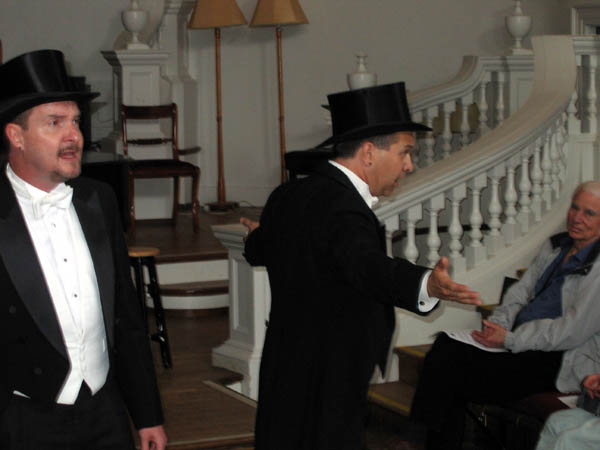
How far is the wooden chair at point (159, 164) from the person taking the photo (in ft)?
26.2

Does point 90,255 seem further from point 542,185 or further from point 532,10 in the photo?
point 532,10

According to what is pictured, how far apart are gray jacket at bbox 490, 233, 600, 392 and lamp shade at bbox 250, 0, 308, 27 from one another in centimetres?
489

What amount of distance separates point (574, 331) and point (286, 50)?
576 cm

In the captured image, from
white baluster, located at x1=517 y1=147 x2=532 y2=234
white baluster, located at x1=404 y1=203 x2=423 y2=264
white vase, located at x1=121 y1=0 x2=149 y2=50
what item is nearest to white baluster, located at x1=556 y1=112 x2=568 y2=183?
white baluster, located at x1=517 y1=147 x2=532 y2=234

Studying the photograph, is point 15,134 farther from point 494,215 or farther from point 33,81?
point 494,215

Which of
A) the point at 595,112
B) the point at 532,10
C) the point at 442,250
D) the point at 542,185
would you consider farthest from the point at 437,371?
the point at 532,10

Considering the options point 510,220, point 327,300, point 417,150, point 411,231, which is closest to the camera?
point 327,300

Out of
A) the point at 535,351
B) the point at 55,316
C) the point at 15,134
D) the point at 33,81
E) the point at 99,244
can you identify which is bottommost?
the point at 535,351

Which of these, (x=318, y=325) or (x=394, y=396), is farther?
(x=394, y=396)

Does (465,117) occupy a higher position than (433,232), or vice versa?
(465,117)

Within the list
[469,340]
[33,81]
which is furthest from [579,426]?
[33,81]

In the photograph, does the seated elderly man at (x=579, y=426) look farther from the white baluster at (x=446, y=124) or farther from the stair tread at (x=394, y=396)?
the white baluster at (x=446, y=124)

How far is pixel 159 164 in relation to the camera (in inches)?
318

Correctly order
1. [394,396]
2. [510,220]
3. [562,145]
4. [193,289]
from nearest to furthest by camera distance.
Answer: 1. [394,396]
2. [510,220]
3. [562,145]
4. [193,289]
